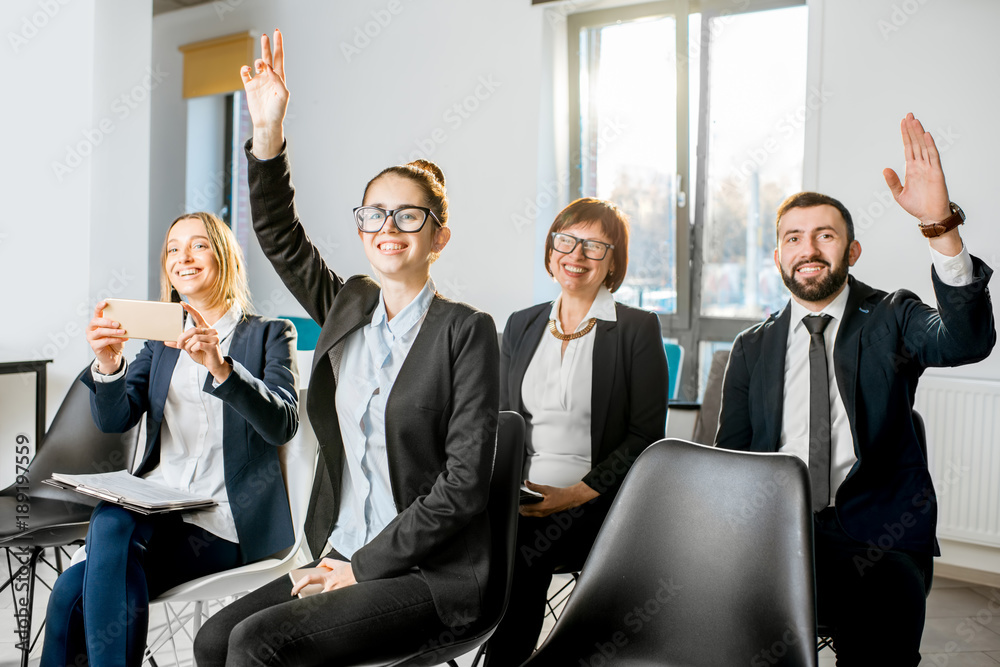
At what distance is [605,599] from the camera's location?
1.53 meters

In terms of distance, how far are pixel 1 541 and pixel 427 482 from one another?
4.76ft

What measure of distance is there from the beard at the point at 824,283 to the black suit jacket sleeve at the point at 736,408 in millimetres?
233

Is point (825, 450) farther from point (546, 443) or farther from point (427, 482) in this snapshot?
point (427, 482)

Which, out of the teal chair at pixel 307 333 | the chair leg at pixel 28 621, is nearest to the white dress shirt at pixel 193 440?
the chair leg at pixel 28 621

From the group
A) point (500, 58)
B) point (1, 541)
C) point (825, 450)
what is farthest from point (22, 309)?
point (825, 450)

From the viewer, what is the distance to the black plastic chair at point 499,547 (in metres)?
1.43

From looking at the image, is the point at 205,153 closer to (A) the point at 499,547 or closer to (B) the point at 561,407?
(B) the point at 561,407

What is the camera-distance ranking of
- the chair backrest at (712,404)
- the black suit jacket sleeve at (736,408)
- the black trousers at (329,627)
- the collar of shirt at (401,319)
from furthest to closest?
the chair backrest at (712,404) < the black suit jacket sleeve at (736,408) < the collar of shirt at (401,319) < the black trousers at (329,627)

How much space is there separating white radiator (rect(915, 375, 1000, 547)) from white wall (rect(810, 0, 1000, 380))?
0.46ft

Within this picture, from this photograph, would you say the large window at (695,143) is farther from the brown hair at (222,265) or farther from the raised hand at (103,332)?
the raised hand at (103,332)

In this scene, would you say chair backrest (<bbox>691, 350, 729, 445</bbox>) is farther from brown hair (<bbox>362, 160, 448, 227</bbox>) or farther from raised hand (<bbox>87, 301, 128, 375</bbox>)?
raised hand (<bbox>87, 301, 128, 375</bbox>)

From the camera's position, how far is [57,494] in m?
2.39

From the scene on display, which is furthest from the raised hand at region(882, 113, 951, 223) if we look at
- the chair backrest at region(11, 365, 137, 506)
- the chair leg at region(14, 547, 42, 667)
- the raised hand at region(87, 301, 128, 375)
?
the chair leg at region(14, 547, 42, 667)

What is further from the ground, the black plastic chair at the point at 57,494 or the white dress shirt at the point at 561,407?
the white dress shirt at the point at 561,407
